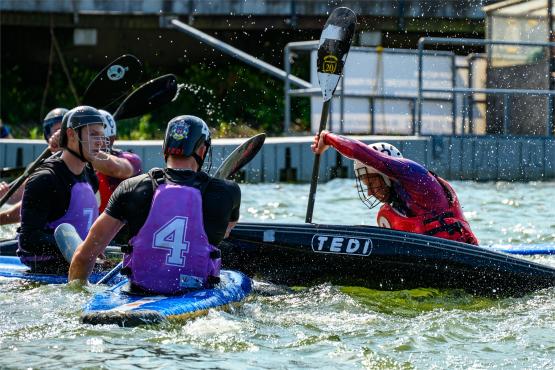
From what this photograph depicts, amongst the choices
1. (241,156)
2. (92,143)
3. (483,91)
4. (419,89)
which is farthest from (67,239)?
(419,89)

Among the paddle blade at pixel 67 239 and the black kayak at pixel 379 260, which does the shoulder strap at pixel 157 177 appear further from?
the black kayak at pixel 379 260

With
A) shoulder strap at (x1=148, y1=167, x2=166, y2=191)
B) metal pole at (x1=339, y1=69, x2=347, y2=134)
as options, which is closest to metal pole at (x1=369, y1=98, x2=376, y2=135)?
metal pole at (x1=339, y1=69, x2=347, y2=134)

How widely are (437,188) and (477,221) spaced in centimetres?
426

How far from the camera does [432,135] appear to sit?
13602 mm

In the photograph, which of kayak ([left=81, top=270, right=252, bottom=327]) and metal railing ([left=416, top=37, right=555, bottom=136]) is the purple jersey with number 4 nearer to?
kayak ([left=81, top=270, right=252, bottom=327])

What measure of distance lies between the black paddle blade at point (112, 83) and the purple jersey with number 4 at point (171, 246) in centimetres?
407

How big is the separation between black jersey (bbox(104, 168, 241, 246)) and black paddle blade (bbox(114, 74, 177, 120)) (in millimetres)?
3648

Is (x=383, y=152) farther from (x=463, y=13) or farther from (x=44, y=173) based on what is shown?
(x=463, y=13)

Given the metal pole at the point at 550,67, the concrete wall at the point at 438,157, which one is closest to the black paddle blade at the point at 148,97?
the concrete wall at the point at 438,157

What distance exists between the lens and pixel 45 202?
252 inches

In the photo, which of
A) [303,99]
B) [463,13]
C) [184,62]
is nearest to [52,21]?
[184,62]

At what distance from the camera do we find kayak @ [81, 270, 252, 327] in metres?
4.92

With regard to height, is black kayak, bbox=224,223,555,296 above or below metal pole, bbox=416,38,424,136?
below

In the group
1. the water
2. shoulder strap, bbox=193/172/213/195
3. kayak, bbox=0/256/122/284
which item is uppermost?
shoulder strap, bbox=193/172/213/195
